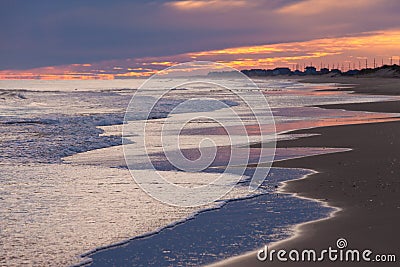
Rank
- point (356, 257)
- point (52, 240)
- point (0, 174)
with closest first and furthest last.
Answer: point (356, 257)
point (52, 240)
point (0, 174)

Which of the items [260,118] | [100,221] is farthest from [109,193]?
[260,118]

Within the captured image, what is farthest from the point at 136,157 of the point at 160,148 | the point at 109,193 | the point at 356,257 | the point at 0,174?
the point at 356,257

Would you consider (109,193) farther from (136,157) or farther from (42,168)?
(136,157)

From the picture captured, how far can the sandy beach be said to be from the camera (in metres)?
6.79

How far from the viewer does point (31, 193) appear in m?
9.75

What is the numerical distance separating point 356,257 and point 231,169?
6573mm

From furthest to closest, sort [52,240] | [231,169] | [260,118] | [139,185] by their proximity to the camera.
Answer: [260,118]
[231,169]
[139,185]
[52,240]

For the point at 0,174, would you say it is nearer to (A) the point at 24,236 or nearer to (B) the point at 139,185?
(B) the point at 139,185

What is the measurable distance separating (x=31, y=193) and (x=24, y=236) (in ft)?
8.59

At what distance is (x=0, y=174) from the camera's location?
11.8m

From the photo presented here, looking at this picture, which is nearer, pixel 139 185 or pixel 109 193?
pixel 109 193

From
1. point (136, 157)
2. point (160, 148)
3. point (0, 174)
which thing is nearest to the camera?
point (0, 174)

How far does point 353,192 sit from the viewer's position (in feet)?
32.2

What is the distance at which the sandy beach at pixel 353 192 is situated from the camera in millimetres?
6789
